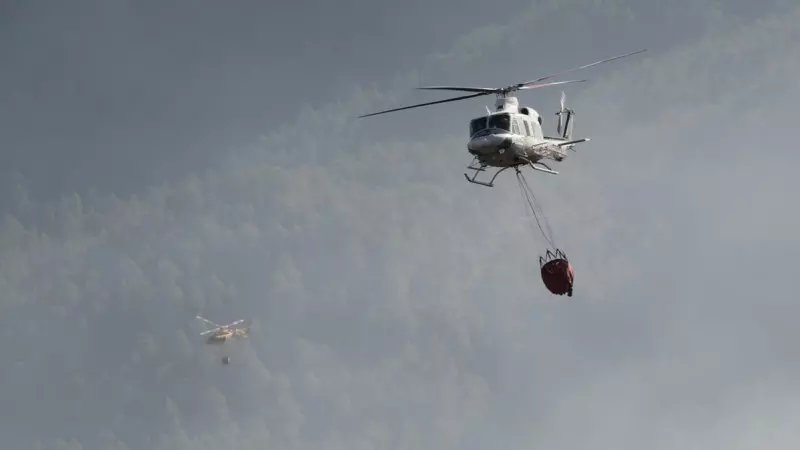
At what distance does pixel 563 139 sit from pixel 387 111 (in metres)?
18.8

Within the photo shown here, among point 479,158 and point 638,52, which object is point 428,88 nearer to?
point 479,158

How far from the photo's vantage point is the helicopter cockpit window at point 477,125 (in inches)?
3155

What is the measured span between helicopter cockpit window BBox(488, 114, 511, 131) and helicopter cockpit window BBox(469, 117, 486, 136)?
0.62 m

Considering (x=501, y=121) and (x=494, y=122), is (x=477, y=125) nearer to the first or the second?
(x=494, y=122)

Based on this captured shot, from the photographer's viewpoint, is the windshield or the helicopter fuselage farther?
the windshield

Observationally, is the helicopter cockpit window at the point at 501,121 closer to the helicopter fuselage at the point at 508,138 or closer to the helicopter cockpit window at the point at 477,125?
the helicopter fuselage at the point at 508,138

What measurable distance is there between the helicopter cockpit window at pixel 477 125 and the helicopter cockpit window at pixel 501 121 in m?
0.62

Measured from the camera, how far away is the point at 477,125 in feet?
264

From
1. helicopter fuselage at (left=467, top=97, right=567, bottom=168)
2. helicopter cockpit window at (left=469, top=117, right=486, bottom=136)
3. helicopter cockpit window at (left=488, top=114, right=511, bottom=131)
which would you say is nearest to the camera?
helicopter fuselage at (left=467, top=97, right=567, bottom=168)

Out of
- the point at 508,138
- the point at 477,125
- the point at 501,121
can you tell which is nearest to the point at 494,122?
the point at 501,121

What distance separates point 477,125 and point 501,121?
2113mm

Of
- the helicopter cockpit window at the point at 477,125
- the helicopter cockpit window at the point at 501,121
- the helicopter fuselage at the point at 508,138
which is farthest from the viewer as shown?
the helicopter cockpit window at the point at 477,125

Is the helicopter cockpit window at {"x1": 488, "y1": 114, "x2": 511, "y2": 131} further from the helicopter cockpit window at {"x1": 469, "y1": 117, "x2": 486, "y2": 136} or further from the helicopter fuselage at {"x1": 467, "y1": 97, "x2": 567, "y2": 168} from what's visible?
the helicopter cockpit window at {"x1": 469, "y1": 117, "x2": 486, "y2": 136}

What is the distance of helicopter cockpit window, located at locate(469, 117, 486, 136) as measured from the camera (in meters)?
80.1
